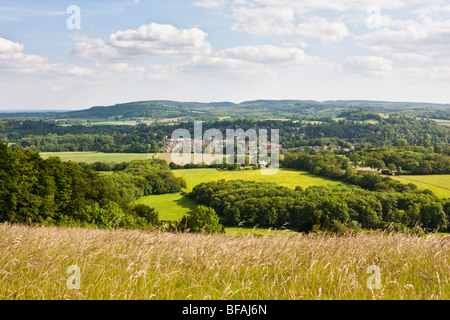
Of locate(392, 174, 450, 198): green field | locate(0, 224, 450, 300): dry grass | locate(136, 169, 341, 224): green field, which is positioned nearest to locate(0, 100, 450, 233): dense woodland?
locate(0, 224, 450, 300): dry grass

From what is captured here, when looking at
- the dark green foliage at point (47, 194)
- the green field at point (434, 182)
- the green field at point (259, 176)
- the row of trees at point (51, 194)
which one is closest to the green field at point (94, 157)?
the green field at point (259, 176)

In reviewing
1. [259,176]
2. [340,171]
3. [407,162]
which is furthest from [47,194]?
[407,162]

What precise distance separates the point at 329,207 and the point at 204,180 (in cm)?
4015

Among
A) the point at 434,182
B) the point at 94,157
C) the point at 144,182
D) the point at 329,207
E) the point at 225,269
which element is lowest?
the point at 329,207

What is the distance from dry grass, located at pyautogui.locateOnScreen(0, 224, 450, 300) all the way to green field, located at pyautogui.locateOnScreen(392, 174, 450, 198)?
8116cm

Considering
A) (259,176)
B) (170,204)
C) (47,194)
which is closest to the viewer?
(47,194)

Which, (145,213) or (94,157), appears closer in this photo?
(145,213)

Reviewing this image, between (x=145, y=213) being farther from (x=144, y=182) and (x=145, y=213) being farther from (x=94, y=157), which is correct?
(x=94, y=157)

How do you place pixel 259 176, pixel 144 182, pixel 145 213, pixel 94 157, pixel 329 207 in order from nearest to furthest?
1. pixel 145 213
2. pixel 329 207
3. pixel 144 182
4. pixel 259 176
5. pixel 94 157

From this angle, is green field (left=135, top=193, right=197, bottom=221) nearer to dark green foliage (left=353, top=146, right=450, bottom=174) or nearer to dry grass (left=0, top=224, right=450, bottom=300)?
dry grass (left=0, top=224, right=450, bottom=300)

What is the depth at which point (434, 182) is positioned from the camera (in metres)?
87.3

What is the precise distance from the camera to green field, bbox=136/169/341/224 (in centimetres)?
6950

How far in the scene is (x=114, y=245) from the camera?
16.5 feet
